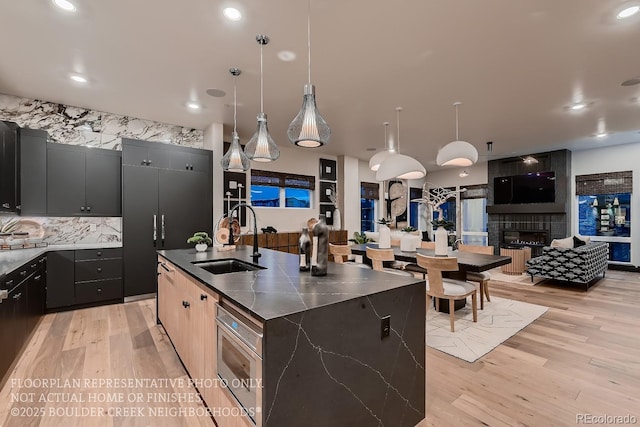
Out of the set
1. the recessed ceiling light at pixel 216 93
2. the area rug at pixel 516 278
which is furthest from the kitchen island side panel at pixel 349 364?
the area rug at pixel 516 278

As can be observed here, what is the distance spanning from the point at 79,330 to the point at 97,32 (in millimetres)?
3057

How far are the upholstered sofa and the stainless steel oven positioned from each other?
5.84 metres

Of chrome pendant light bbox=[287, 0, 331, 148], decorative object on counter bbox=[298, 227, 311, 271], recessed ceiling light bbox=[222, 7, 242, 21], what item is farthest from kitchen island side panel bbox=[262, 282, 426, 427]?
recessed ceiling light bbox=[222, 7, 242, 21]

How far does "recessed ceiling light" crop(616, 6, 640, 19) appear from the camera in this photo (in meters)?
2.25

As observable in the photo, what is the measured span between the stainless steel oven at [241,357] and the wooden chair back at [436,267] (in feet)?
7.72

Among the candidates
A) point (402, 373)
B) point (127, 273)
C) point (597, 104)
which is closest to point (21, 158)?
point (127, 273)

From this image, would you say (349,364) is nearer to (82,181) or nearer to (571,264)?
(82,181)

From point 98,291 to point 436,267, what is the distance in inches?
175

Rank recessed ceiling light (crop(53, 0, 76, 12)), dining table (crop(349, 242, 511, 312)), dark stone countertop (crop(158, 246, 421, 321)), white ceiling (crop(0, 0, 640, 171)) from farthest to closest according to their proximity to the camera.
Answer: dining table (crop(349, 242, 511, 312)), white ceiling (crop(0, 0, 640, 171)), recessed ceiling light (crop(53, 0, 76, 12)), dark stone countertop (crop(158, 246, 421, 321))

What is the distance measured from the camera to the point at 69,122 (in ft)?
14.0

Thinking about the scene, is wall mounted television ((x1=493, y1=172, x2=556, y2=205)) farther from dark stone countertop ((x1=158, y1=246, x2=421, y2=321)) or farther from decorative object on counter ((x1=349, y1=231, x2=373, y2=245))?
dark stone countertop ((x1=158, y1=246, x2=421, y2=321))

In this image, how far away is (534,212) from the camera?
7.49 meters

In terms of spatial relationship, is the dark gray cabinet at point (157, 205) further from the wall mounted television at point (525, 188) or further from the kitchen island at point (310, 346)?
the wall mounted television at point (525, 188)

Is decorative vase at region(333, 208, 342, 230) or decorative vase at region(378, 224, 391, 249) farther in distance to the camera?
decorative vase at region(333, 208, 342, 230)
